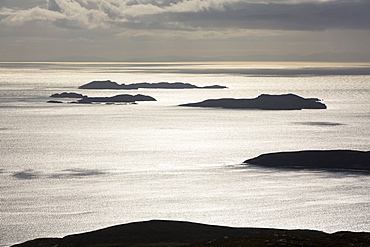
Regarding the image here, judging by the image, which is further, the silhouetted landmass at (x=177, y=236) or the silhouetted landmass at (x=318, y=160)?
the silhouetted landmass at (x=318, y=160)

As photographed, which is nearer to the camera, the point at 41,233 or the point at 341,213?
the point at 41,233

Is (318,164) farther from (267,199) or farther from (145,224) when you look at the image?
(145,224)

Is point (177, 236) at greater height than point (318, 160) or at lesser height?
greater

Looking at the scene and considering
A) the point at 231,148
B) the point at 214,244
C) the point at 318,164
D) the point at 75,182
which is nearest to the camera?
the point at 214,244

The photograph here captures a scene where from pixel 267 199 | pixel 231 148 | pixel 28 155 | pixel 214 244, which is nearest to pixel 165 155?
pixel 231 148

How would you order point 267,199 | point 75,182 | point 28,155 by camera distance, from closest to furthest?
point 267,199
point 75,182
point 28,155
